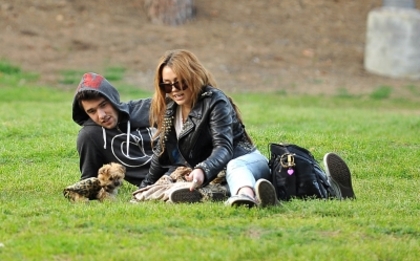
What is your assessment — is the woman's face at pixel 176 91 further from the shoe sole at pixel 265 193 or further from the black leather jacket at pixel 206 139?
the shoe sole at pixel 265 193

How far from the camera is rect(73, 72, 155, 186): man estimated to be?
6.94 m

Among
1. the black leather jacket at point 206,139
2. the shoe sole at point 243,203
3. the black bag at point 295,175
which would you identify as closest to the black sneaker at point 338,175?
the black bag at point 295,175

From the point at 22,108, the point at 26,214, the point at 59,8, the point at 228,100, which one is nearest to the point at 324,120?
the point at 22,108

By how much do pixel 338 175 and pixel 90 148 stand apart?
1815 mm

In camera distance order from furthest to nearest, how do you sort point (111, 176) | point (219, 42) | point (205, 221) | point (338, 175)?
point (219, 42), point (111, 176), point (338, 175), point (205, 221)

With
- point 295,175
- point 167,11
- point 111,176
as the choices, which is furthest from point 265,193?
point 167,11

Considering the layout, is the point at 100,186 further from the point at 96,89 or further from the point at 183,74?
the point at 183,74

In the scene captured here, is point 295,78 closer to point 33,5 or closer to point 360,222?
point 33,5

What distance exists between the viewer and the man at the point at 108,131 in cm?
694

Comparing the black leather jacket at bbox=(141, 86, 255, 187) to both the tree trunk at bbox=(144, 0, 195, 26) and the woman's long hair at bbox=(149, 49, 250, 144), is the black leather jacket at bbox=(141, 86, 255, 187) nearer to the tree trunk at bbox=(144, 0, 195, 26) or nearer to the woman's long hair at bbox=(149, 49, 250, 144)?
the woman's long hair at bbox=(149, 49, 250, 144)

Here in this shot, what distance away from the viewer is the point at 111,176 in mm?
6621

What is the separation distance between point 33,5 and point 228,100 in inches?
526

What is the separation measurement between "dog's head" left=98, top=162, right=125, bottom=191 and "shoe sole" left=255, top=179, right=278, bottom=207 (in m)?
1.18

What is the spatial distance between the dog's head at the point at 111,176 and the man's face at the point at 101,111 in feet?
1.50
